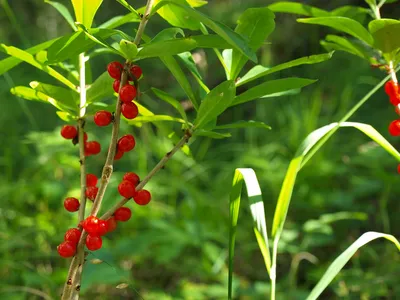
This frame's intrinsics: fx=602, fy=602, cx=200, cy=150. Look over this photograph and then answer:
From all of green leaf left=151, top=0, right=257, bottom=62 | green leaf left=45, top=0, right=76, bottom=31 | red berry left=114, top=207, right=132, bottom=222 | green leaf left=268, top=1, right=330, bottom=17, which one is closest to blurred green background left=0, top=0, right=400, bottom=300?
green leaf left=45, top=0, right=76, bottom=31

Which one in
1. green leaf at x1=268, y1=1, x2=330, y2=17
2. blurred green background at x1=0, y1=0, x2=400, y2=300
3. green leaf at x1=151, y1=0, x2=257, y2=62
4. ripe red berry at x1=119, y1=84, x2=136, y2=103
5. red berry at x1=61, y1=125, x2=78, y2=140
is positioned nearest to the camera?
green leaf at x1=151, y1=0, x2=257, y2=62

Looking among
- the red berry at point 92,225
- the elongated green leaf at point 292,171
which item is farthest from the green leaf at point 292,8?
the red berry at point 92,225

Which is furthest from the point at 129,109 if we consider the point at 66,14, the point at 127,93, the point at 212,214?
the point at 212,214

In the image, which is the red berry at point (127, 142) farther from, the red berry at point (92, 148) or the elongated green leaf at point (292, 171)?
the elongated green leaf at point (292, 171)

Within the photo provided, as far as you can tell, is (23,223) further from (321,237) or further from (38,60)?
(38,60)

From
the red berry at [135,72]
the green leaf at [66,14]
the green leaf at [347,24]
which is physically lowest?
the red berry at [135,72]

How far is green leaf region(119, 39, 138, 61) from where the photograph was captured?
0.68 meters

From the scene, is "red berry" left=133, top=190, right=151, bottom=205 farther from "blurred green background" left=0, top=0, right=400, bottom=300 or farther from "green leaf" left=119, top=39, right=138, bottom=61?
"blurred green background" left=0, top=0, right=400, bottom=300

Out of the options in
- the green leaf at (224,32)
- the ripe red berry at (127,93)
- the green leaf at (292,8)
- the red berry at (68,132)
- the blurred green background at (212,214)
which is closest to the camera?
the green leaf at (224,32)

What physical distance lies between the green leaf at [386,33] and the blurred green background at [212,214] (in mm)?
720

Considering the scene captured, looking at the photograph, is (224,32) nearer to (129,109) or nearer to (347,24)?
(129,109)

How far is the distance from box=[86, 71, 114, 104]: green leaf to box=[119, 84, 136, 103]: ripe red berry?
137 mm

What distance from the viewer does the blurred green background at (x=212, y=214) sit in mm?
1742

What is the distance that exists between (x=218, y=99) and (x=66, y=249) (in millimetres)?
264
